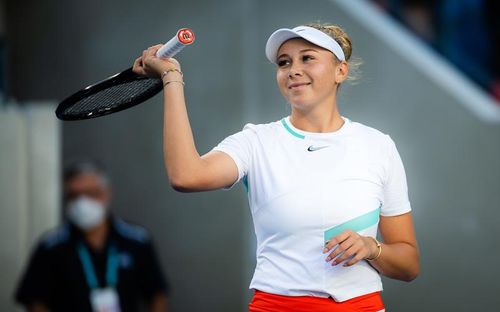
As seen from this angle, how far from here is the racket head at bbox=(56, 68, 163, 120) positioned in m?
2.28

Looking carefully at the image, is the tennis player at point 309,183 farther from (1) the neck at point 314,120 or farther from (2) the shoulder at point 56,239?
(2) the shoulder at point 56,239

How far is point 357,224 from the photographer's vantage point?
1991mm

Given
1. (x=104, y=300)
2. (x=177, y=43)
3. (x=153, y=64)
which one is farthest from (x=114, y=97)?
(x=104, y=300)

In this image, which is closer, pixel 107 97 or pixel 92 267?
pixel 107 97

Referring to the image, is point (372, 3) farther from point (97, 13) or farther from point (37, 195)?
point (37, 195)

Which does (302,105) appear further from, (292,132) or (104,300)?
(104,300)

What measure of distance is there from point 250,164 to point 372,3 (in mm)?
4117

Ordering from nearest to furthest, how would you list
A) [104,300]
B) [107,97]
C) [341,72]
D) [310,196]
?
1. [310,196]
2. [341,72]
3. [107,97]
4. [104,300]

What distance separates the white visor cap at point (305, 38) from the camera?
81.4 inches

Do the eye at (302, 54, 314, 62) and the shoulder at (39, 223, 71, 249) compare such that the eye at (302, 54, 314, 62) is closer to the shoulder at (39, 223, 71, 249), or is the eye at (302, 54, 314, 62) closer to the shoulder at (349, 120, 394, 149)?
the shoulder at (349, 120, 394, 149)

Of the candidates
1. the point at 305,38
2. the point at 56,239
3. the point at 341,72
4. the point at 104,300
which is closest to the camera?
the point at 305,38

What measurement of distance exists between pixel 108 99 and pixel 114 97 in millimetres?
18

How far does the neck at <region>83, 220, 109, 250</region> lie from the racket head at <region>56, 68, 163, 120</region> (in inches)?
74.7

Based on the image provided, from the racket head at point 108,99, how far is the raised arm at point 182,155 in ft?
1.19
